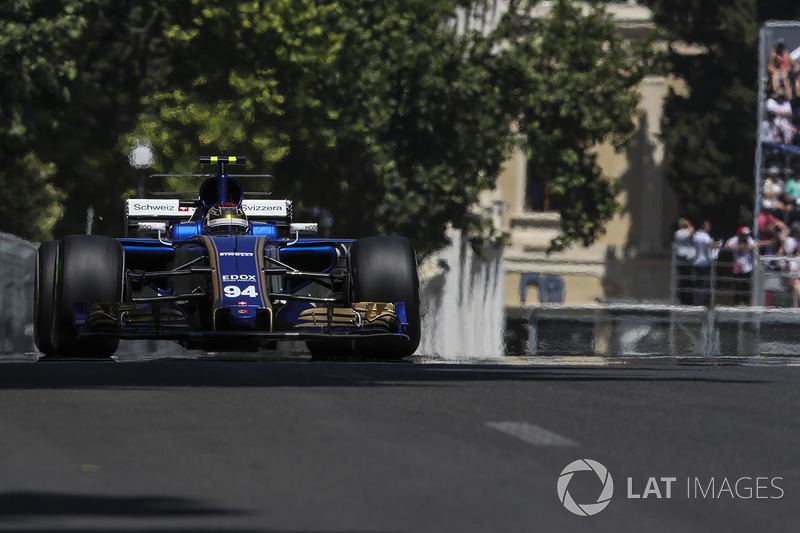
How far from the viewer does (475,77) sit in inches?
1676

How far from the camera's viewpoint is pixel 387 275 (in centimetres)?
1794

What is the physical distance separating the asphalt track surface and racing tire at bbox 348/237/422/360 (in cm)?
306

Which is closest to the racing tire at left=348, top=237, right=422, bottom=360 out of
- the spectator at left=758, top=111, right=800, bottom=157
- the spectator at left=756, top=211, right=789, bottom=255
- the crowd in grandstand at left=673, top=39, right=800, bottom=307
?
the crowd in grandstand at left=673, top=39, right=800, bottom=307

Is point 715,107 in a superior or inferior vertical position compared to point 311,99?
superior

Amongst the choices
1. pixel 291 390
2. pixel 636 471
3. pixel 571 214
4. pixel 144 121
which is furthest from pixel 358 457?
pixel 571 214

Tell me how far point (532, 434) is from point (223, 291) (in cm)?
722

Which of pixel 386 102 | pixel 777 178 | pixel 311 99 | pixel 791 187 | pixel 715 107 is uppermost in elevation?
pixel 715 107

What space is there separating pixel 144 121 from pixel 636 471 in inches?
1218

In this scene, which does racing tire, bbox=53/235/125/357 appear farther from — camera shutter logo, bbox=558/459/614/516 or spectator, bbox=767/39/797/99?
spectator, bbox=767/39/797/99

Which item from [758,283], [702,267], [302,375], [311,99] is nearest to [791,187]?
[702,267]

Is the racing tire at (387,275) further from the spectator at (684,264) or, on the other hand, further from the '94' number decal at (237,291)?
the spectator at (684,264)

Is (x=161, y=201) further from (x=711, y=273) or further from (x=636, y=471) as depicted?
(x=711, y=273)

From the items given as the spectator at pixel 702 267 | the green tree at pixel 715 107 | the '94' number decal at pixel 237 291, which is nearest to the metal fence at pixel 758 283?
the spectator at pixel 702 267

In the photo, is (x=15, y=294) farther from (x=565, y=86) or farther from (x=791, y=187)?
(x=565, y=86)
